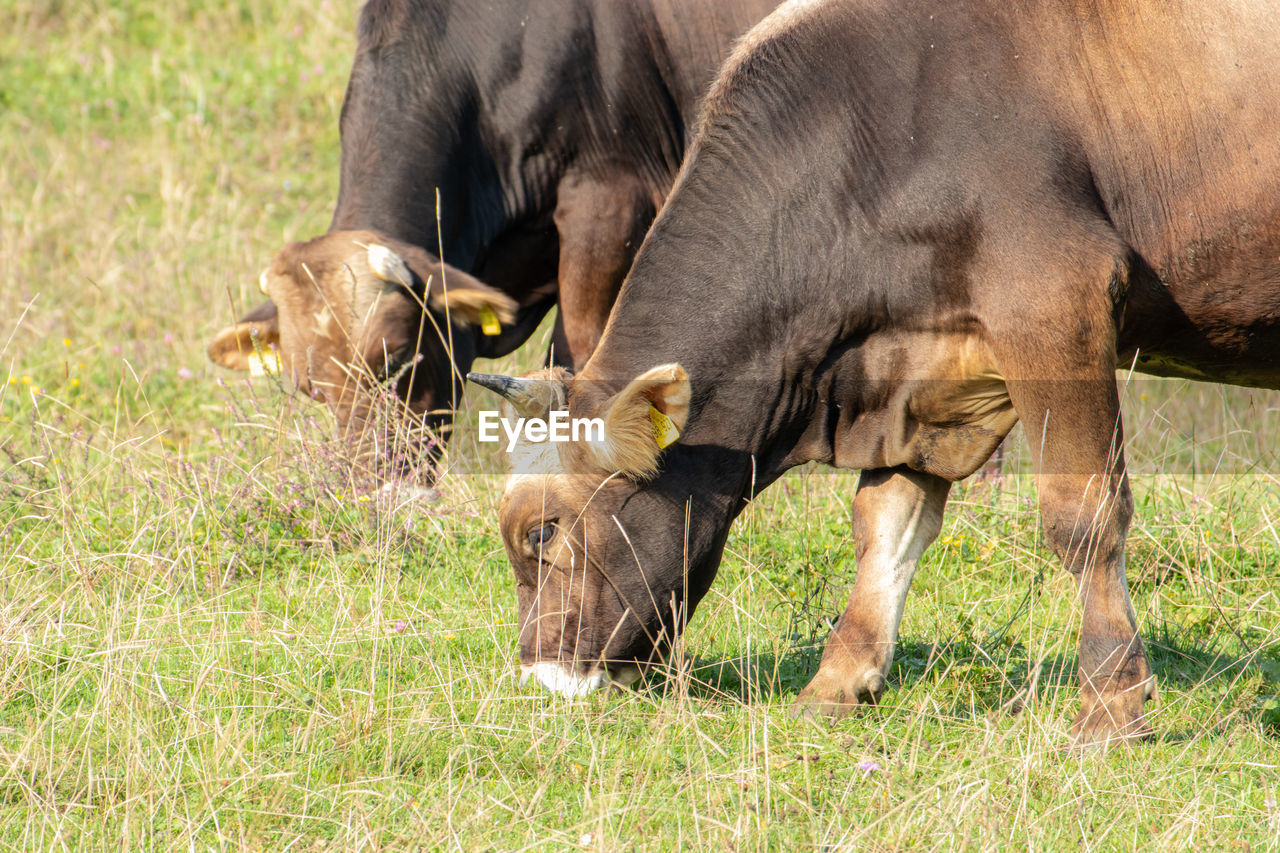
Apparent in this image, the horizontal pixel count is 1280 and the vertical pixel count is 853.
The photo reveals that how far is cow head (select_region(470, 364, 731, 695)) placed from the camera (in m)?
4.11

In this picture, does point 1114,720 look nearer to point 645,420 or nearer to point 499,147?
point 645,420

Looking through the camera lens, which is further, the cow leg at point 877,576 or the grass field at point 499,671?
the cow leg at point 877,576

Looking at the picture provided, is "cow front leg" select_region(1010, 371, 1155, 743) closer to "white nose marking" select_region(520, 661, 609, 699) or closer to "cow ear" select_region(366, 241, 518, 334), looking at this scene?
"white nose marking" select_region(520, 661, 609, 699)

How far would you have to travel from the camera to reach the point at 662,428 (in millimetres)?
3965

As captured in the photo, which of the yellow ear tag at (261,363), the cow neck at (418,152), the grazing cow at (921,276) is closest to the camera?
the grazing cow at (921,276)

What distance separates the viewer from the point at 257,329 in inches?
251

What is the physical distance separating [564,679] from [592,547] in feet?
1.32

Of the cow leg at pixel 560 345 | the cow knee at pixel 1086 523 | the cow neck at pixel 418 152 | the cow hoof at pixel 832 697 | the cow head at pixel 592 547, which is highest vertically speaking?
the cow neck at pixel 418 152

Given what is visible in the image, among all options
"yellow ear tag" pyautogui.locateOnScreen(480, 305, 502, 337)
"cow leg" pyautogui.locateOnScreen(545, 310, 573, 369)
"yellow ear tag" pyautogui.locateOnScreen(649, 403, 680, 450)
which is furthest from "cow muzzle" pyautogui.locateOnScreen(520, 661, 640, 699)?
"cow leg" pyautogui.locateOnScreen(545, 310, 573, 369)

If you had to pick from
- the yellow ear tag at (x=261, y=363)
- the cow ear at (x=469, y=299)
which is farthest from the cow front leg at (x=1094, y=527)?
the yellow ear tag at (x=261, y=363)

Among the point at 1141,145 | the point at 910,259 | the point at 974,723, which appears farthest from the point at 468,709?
the point at 1141,145

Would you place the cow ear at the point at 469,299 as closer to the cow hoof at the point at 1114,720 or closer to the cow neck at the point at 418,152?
the cow neck at the point at 418,152

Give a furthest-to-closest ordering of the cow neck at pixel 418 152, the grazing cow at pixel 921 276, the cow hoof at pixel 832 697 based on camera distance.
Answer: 1. the cow neck at pixel 418 152
2. the cow hoof at pixel 832 697
3. the grazing cow at pixel 921 276

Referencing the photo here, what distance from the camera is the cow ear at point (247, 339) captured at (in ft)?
20.9
